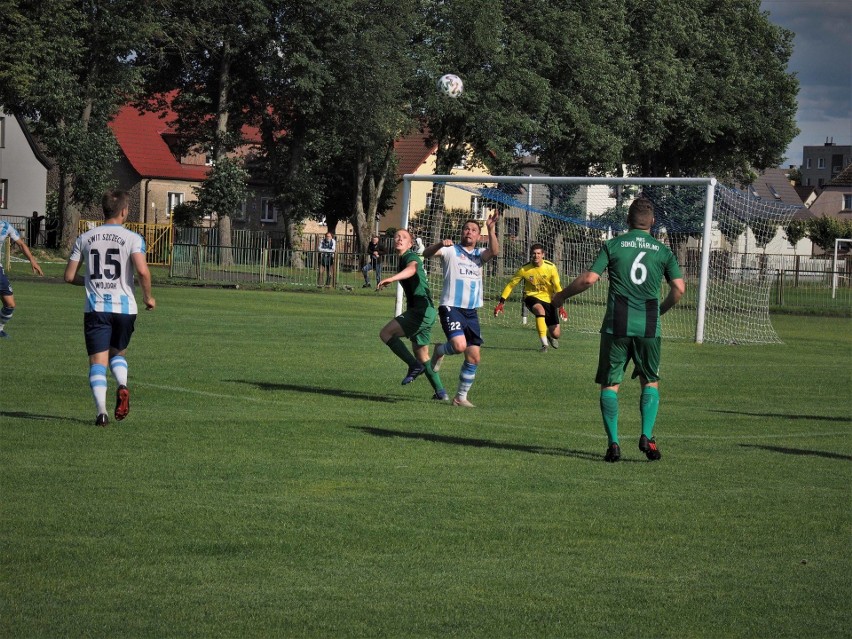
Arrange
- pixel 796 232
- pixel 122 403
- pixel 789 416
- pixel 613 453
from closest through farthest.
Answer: pixel 613 453 < pixel 122 403 < pixel 789 416 < pixel 796 232

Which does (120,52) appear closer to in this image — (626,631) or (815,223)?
(626,631)

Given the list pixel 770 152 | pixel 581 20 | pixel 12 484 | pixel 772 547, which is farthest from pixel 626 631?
pixel 770 152

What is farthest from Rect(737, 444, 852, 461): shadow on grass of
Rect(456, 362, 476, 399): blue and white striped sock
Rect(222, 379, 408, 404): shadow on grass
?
Rect(222, 379, 408, 404): shadow on grass

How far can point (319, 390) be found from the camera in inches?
573

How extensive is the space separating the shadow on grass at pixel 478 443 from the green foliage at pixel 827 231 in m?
91.6

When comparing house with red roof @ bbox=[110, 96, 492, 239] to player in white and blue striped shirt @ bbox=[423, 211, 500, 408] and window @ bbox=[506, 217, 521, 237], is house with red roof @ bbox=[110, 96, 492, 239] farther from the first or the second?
player in white and blue striped shirt @ bbox=[423, 211, 500, 408]

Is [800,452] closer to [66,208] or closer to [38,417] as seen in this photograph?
[38,417]

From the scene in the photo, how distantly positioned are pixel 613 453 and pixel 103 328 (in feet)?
15.0

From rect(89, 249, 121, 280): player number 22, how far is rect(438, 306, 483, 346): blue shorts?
4.24 metres

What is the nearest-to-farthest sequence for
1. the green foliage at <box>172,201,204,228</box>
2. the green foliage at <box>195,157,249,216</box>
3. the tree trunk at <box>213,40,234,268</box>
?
the tree trunk at <box>213,40,234,268</box>
the green foliage at <box>195,157,249,216</box>
the green foliage at <box>172,201,204,228</box>

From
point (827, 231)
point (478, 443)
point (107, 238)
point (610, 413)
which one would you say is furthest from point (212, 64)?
point (827, 231)

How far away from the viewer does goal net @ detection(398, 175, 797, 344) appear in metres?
28.0

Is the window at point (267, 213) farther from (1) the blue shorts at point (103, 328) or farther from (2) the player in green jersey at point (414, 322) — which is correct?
(1) the blue shorts at point (103, 328)

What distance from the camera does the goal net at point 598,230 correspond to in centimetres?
2798
